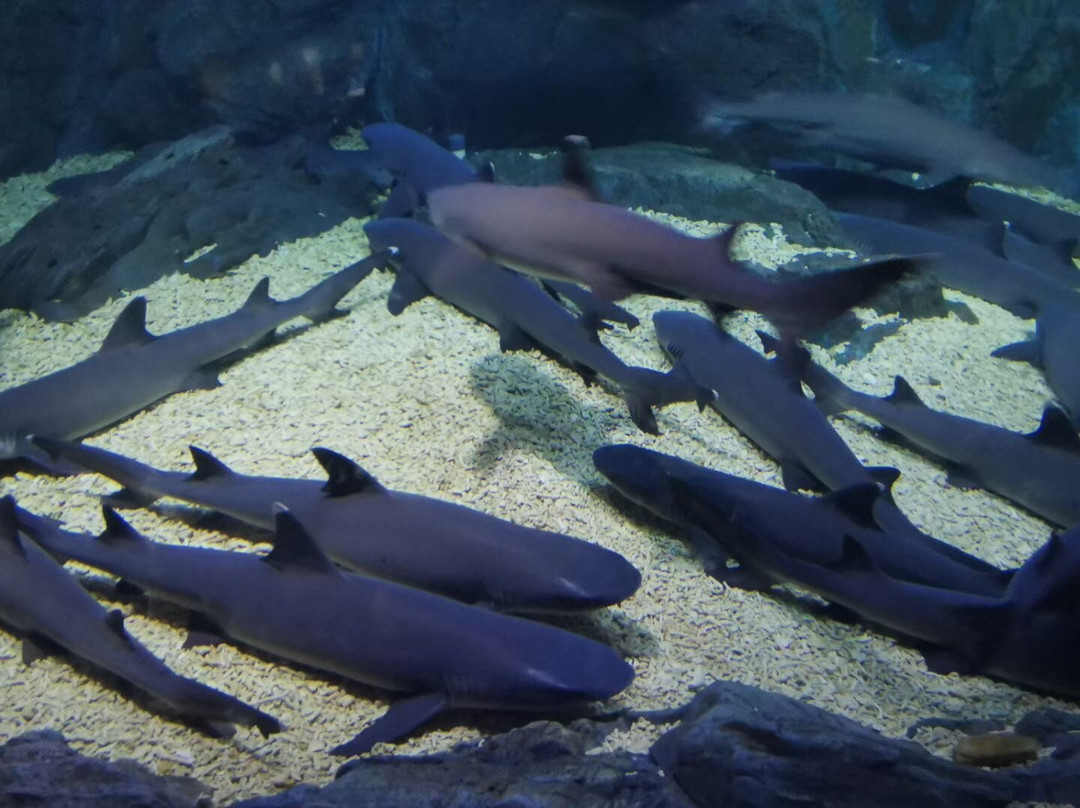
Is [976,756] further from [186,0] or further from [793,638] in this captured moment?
[186,0]

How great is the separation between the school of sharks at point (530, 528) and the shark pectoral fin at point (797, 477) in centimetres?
1

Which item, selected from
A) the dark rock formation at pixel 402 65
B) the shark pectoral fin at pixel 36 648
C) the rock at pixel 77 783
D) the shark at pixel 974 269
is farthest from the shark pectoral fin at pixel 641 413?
the dark rock formation at pixel 402 65

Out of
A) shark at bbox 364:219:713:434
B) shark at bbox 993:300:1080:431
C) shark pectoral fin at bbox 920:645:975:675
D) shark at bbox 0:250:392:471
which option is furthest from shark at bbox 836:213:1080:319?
shark at bbox 0:250:392:471

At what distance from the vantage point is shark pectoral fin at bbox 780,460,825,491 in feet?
15.0

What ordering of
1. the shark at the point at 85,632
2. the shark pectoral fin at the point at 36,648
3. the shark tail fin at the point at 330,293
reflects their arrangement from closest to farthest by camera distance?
the shark at the point at 85,632 < the shark pectoral fin at the point at 36,648 < the shark tail fin at the point at 330,293

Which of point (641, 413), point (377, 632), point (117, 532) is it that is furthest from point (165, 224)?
point (377, 632)

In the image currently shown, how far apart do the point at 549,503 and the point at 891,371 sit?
329 cm

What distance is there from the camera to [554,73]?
28.2 ft

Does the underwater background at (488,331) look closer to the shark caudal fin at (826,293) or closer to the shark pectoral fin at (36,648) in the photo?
the shark pectoral fin at (36,648)

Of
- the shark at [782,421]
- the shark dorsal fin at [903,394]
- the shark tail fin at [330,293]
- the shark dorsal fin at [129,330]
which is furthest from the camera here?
the shark tail fin at [330,293]

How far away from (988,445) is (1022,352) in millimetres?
1938

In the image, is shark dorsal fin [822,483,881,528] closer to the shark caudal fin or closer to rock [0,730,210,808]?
the shark caudal fin

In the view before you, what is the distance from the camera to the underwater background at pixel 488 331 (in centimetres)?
317

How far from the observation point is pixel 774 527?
3.87 m
